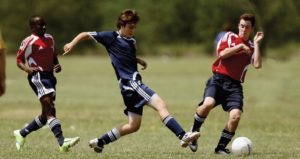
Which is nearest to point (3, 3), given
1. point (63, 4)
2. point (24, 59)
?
point (63, 4)

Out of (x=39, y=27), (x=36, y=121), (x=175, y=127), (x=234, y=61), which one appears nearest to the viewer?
(x=175, y=127)

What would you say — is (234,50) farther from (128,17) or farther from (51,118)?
(51,118)

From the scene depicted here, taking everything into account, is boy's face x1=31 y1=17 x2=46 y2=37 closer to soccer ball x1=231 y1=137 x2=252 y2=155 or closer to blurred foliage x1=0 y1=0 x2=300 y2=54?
soccer ball x1=231 y1=137 x2=252 y2=155

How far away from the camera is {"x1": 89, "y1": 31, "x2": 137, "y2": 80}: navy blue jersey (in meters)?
10.6

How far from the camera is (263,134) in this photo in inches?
599

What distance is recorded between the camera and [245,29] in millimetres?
11227

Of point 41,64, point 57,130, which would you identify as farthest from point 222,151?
point 41,64

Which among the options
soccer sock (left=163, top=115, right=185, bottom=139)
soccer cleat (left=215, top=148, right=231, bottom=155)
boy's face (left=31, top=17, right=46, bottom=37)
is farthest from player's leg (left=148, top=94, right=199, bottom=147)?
boy's face (left=31, top=17, right=46, bottom=37)

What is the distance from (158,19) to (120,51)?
248 ft

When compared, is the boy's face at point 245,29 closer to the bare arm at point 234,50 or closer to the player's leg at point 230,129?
the bare arm at point 234,50

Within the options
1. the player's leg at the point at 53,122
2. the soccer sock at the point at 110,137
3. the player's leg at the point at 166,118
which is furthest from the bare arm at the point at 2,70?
the player's leg at the point at 53,122

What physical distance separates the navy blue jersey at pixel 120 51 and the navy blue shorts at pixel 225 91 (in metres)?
1.27

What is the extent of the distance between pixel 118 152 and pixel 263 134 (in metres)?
4.75

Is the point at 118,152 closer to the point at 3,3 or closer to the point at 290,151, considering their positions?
the point at 290,151
